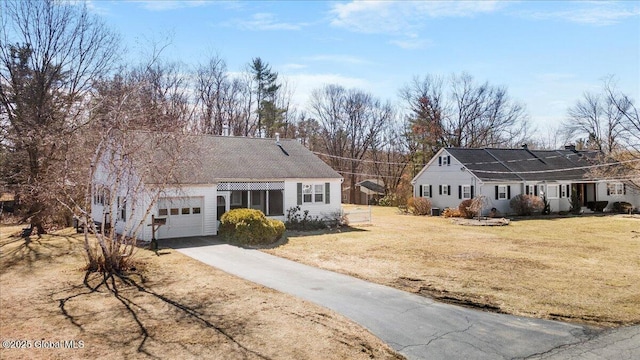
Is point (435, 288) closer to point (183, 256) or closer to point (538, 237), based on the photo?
point (183, 256)

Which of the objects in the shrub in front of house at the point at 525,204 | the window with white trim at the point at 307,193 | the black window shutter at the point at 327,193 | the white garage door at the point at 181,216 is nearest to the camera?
the white garage door at the point at 181,216

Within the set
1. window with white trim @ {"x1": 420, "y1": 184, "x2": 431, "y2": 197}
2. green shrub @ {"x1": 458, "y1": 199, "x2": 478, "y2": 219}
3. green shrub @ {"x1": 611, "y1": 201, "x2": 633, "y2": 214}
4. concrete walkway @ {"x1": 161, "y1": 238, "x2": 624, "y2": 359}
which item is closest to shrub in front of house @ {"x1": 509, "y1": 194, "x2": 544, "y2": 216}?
green shrub @ {"x1": 458, "y1": 199, "x2": 478, "y2": 219}

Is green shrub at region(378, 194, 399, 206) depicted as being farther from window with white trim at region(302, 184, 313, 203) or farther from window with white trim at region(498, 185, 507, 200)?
window with white trim at region(302, 184, 313, 203)

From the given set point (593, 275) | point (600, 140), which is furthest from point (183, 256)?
point (600, 140)

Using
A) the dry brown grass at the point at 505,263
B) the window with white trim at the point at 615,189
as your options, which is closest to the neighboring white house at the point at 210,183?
the dry brown grass at the point at 505,263

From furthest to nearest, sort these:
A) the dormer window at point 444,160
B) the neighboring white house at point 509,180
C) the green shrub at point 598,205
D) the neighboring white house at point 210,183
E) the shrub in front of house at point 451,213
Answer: the green shrub at point 598,205
the dormer window at point 444,160
the neighboring white house at point 509,180
the shrub in front of house at point 451,213
the neighboring white house at point 210,183

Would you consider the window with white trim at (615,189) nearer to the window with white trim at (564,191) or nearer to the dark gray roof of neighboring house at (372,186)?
the window with white trim at (564,191)

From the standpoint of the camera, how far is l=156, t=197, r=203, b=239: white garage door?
18.6 meters

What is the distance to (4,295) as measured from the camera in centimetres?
1019

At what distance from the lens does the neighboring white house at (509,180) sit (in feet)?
102

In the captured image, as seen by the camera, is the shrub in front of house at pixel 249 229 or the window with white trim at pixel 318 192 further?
the window with white trim at pixel 318 192

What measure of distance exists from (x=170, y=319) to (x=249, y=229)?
30.6 feet

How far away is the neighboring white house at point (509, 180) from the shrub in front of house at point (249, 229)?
718 inches

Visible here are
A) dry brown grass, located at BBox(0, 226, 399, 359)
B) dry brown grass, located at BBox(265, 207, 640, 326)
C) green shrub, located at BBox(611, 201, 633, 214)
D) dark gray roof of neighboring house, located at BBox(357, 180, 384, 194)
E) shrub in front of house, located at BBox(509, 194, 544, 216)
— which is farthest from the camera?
dark gray roof of neighboring house, located at BBox(357, 180, 384, 194)
